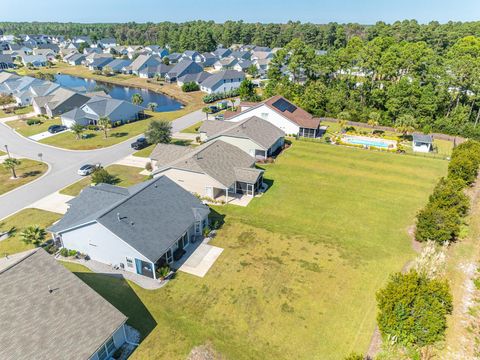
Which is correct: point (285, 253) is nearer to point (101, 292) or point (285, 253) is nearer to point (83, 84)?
point (101, 292)

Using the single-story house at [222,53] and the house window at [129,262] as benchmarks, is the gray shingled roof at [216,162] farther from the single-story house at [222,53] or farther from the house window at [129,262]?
the single-story house at [222,53]

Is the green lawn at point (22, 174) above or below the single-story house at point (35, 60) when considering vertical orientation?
below

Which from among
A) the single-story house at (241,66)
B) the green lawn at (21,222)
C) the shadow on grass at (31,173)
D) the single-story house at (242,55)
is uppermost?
the single-story house at (242,55)

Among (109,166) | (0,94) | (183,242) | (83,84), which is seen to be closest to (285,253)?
(183,242)

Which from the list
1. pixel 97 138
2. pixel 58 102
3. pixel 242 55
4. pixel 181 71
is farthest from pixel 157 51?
pixel 97 138

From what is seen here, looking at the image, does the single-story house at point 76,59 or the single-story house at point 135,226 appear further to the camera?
the single-story house at point 76,59

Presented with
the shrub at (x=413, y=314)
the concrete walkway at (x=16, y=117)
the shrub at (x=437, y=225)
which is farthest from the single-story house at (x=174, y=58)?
the shrub at (x=413, y=314)

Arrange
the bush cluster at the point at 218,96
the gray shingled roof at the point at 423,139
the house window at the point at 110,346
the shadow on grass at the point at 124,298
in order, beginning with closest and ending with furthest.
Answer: the house window at the point at 110,346
the shadow on grass at the point at 124,298
the gray shingled roof at the point at 423,139
the bush cluster at the point at 218,96

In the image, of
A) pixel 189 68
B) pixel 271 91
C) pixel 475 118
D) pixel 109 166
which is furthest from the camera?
pixel 189 68
